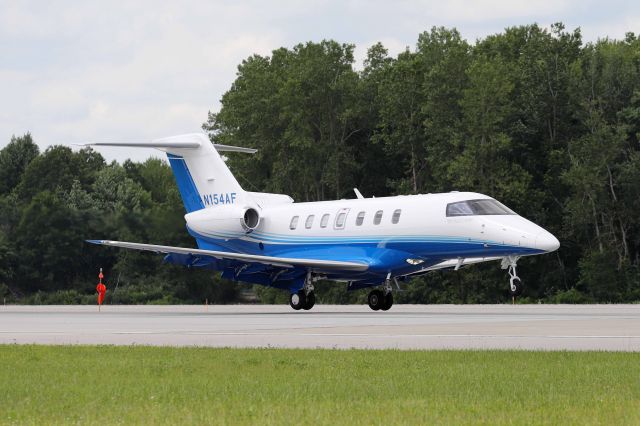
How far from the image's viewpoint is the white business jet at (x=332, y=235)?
32.1m

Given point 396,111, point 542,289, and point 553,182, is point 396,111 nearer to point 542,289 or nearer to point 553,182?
point 553,182

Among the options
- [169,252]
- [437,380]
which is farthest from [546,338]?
[169,252]

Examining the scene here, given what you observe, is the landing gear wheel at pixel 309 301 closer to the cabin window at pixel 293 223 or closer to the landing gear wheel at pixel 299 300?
the landing gear wheel at pixel 299 300

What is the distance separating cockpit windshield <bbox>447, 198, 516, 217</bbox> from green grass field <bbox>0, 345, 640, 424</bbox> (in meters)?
16.8

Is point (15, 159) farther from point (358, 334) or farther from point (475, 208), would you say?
point (358, 334)

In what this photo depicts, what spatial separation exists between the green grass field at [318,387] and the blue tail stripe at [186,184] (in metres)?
24.9

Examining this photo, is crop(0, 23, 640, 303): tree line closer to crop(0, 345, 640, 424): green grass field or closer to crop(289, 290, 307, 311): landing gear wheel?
crop(289, 290, 307, 311): landing gear wheel

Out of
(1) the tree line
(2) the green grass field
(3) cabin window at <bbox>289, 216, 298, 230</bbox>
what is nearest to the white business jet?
(3) cabin window at <bbox>289, 216, 298, 230</bbox>

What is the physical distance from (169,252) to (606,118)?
36.0 metres

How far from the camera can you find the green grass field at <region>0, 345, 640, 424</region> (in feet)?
32.8

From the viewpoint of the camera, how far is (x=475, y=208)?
107 ft

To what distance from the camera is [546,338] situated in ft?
61.9

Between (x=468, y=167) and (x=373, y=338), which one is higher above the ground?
(x=468, y=167)

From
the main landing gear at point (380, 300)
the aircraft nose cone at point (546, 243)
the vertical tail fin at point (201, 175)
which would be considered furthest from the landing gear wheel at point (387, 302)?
the vertical tail fin at point (201, 175)
